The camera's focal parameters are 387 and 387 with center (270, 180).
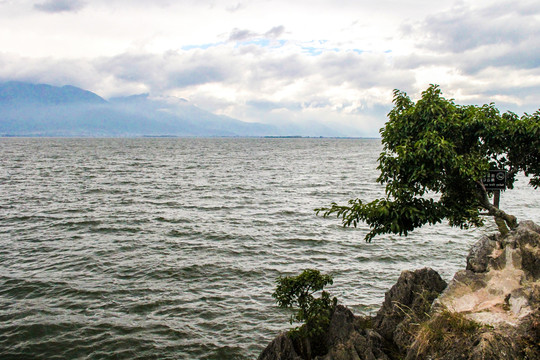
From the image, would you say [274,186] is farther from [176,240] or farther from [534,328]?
[534,328]

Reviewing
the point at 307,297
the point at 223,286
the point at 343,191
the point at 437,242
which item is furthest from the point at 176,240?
the point at 343,191

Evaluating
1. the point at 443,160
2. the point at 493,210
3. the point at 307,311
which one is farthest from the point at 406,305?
the point at 443,160

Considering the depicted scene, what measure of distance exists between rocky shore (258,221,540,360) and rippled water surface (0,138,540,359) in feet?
12.6

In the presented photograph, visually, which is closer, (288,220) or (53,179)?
(288,220)

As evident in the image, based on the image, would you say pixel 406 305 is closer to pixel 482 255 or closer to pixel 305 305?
pixel 482 255

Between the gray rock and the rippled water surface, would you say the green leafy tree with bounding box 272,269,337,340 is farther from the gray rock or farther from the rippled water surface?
the gray rock

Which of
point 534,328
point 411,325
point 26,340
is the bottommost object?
point 26,340

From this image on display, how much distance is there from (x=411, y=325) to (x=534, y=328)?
3289 mm

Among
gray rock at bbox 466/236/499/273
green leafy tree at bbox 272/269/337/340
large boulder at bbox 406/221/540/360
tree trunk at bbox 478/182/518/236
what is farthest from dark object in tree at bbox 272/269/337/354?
tree trunk at bbox 478/182/518/236

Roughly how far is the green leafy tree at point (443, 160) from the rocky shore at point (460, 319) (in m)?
1.71

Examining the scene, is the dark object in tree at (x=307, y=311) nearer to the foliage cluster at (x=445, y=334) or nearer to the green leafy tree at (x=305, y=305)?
the green leafy tree at (x=305, y=305)

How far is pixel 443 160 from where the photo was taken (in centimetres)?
1186

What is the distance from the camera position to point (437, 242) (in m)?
27.1

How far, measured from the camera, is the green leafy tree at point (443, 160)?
12.4 m
